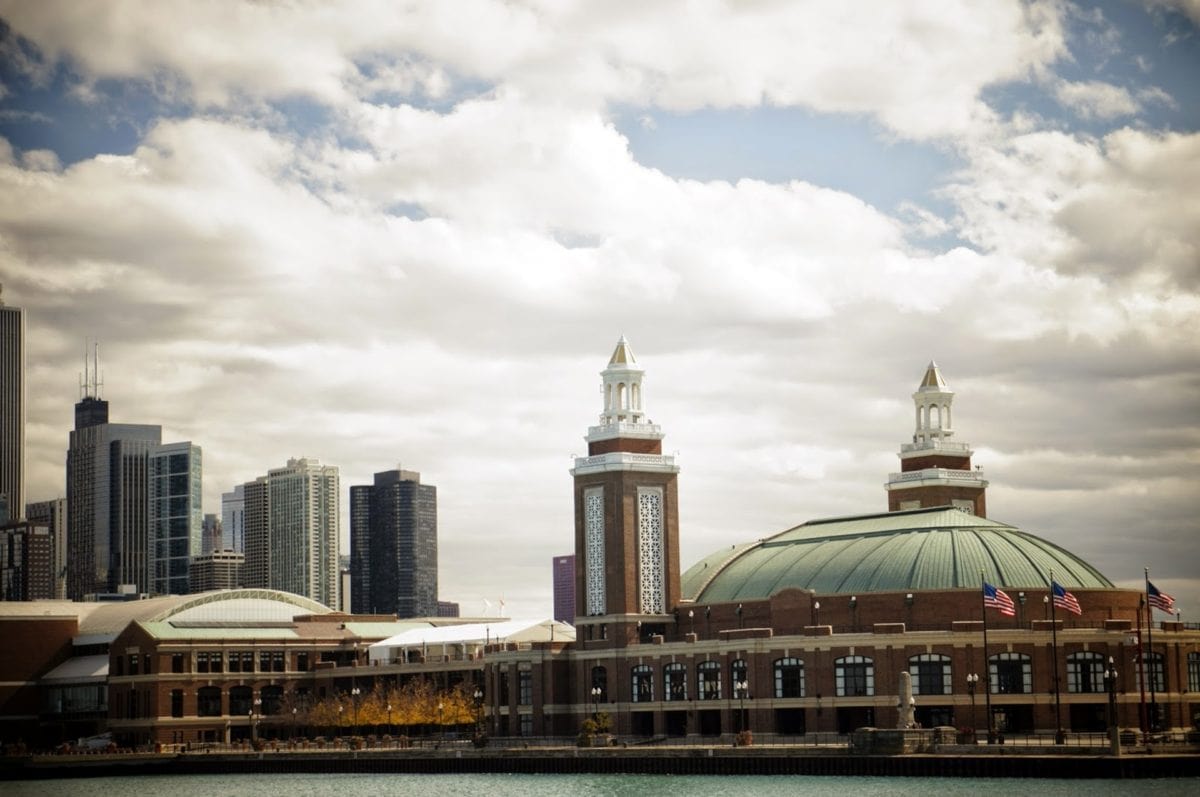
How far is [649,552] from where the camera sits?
174875mm

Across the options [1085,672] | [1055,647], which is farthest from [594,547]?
[1085,672]

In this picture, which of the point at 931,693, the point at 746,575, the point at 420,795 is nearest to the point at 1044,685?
the point at 931,693

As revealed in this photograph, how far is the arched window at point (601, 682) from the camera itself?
172 metres

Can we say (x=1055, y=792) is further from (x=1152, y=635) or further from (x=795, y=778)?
Result: (x=1152, y=635)

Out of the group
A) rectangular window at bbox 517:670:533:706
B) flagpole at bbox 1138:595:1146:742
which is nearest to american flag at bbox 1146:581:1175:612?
flagpole at bbox 1138:595:1146:742

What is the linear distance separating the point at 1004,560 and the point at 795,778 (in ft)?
120

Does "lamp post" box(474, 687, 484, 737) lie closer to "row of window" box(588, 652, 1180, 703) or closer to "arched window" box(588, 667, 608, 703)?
"arched window" box(588, 667, 608, 703)

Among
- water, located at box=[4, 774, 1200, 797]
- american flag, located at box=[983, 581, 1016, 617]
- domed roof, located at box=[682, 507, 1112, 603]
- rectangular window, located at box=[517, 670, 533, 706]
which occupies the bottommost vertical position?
water, located at box=[4, 774, 1200, 797]

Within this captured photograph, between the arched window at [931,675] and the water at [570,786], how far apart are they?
65.9 ft

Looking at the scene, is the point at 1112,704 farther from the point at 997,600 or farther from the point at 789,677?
the point at 789,677

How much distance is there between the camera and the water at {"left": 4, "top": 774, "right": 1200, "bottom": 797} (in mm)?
110312

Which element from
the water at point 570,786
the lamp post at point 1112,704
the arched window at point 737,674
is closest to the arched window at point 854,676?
the arched window at point 737,674

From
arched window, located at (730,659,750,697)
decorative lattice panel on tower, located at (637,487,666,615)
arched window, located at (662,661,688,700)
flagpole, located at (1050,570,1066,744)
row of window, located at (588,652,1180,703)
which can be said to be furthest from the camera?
decorative lattice panel on tower, located at (637,487,666,615)

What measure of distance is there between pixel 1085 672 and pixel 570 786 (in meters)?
39.6
